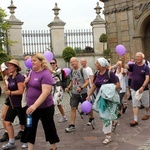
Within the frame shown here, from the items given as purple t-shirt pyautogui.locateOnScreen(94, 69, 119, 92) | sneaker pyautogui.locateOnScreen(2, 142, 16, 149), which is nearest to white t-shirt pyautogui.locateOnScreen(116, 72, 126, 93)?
purple t-shirt pyautogui.locateOnScreen(94, 69, 119, 92)

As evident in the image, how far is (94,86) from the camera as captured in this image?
7.00 meters

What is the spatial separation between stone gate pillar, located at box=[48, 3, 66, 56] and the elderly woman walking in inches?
619

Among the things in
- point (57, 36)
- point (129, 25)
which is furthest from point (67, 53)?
point (129, 25)

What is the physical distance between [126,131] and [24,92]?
2.87m

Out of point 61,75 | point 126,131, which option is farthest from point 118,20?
point 126,131

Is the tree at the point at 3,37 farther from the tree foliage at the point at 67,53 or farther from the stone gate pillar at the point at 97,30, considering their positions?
the stone gate pillar at the point at 97,30

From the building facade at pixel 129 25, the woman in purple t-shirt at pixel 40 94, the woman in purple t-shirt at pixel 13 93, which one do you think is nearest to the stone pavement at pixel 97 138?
the woman in purple t-shirt at pixel 13 93

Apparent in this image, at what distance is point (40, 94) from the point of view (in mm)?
5332

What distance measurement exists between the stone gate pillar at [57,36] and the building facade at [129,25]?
183 inches

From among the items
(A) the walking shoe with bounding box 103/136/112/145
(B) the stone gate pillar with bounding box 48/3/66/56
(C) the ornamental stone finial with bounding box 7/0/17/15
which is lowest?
(A) the walking shoe with bounding box 103/136/112/145

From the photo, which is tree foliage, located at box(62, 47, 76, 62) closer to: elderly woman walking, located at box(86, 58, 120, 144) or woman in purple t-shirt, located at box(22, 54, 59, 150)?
elderly woman walking, located at box(86, 58, 120, 144)

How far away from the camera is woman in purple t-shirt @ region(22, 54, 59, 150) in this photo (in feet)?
A: 17.2

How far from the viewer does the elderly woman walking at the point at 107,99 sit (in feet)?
21.4

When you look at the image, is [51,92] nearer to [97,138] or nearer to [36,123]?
[36,123]
